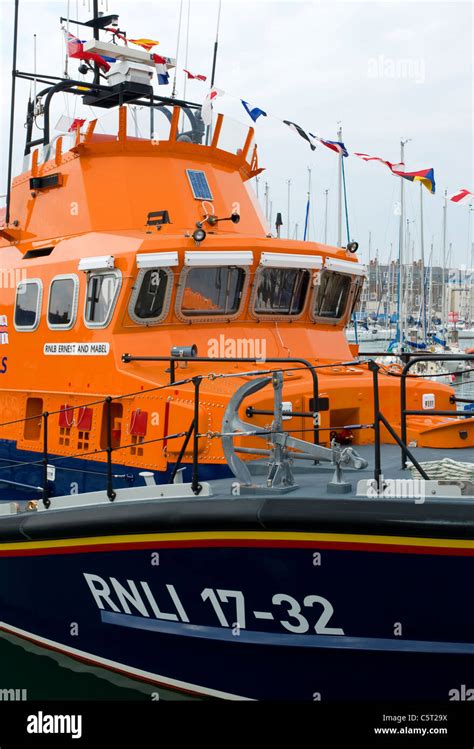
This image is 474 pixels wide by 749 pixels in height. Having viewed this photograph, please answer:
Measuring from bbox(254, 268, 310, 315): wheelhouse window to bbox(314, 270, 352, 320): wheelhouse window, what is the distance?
158 millimetres

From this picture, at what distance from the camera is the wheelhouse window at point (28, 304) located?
22.6 ft

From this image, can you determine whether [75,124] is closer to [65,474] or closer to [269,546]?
[65,474]

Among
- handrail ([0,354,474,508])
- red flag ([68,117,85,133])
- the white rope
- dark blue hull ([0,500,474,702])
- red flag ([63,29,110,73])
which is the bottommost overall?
dark blue hull ([0,500,474,702])

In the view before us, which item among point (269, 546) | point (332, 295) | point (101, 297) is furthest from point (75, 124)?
point (269, 546)


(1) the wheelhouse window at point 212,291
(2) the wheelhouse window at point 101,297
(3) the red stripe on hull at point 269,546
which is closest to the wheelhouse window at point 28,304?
(2) the wheelhouse window at point 101,297

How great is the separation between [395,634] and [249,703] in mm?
1129

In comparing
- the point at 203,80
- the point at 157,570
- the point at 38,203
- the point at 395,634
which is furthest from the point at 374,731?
the point at 203,80

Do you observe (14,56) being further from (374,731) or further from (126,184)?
(374,731)

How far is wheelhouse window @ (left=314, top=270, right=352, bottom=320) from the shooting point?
6953 mm

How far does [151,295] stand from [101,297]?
0.40 meters

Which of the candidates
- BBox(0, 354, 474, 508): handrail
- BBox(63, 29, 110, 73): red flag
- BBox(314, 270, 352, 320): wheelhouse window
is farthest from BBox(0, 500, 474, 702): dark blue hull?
BBox(63, 29, 110, 73): red flag

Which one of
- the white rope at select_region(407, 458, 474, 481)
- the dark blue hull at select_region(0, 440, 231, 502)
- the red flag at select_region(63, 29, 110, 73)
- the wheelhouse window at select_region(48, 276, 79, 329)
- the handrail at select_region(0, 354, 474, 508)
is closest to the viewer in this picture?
the handrail at select_region(0, 354, 474, 508)

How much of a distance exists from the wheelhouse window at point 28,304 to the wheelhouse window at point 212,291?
1.37 m

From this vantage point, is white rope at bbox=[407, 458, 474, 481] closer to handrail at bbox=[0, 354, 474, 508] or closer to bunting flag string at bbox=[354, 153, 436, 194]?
handrail at bbox=[0, 354, 474, 508]
